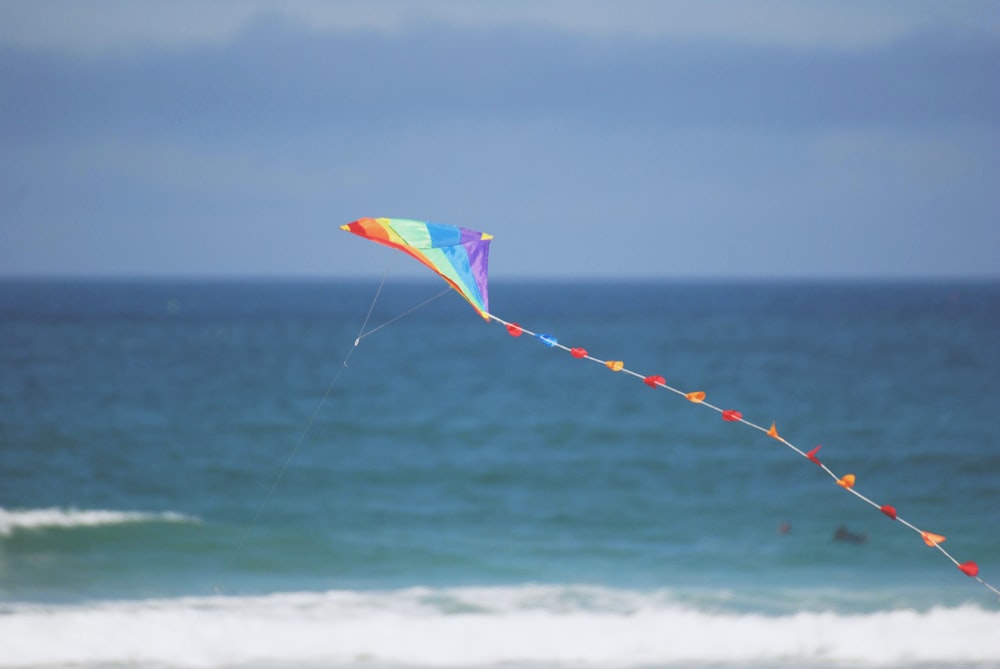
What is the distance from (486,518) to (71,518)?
585 cm

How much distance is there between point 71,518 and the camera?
678 inches

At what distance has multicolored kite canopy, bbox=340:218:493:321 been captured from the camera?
7.79 m

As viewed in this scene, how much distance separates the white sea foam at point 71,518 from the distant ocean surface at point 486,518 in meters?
0.07

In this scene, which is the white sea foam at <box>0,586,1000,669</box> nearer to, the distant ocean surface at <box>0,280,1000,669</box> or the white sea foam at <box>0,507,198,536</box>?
the distant ocean surface at <box>0,280,1000,669</box>

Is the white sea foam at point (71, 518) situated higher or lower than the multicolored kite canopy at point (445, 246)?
lower

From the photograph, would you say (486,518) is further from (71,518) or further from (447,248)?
(447,248)

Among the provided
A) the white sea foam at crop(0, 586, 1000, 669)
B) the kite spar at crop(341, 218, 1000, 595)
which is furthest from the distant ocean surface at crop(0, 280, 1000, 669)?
the kite spar at crop(341, 218, 1000, 595)

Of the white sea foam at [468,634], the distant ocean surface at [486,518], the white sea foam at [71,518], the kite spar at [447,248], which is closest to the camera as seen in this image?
the kite spar at [447,248]

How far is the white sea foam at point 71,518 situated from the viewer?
54.7ft

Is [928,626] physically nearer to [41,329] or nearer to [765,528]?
[765,528]

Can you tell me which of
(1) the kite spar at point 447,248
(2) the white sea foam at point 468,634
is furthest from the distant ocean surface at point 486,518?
(1) the kite spar at point 447,248

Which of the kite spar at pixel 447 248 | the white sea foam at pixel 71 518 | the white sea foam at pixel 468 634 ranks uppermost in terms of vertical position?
the kite spar at pixel 447 248

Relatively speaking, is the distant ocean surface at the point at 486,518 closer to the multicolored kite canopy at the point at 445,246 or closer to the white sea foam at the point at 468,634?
the white sea foam at the point at 468,634

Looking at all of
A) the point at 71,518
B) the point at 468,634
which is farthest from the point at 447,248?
the point at 71,518
